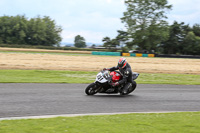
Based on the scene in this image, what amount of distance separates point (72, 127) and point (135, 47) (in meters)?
67.3

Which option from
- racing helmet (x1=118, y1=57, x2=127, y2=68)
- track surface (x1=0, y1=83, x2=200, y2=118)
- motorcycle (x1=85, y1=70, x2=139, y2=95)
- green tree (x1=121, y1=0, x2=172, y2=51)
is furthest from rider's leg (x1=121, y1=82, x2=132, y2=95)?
green tree (x1=121, y1=0, x2=172, y2=51)

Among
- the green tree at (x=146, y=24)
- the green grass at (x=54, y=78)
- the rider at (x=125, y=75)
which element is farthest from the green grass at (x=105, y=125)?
the green tree at (x=146, y=24)

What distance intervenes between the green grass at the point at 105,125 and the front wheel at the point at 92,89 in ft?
13.1

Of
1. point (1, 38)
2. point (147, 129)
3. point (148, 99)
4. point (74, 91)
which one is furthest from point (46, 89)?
point (1, 38)

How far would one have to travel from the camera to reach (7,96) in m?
9.99

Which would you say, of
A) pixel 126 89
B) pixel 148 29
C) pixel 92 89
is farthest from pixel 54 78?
pixel 148 29

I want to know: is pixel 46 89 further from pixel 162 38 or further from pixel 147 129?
pixel 162 38

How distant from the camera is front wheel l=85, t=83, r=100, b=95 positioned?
10933 mm

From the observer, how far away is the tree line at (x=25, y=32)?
7676 centimetres

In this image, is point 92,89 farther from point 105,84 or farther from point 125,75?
point 125,75

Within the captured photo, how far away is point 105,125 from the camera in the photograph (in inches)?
241

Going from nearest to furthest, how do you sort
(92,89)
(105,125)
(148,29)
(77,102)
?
1. (105,125)
2. (77,102)
3. (92,89)
4. (148,29)

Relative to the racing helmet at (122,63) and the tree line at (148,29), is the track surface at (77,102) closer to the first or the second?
the racing helmet at (122,63)

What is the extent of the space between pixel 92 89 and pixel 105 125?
195 inches
